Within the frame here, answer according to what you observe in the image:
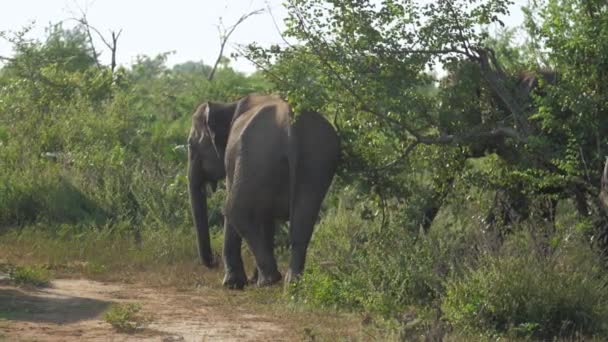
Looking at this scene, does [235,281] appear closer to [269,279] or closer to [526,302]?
[269,279]

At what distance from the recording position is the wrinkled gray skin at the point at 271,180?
12539 millimetres

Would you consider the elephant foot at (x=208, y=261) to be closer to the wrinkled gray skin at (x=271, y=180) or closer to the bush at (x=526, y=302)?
the wrinkled gray skin at (x=271, y=180)

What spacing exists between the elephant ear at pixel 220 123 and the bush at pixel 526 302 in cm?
452

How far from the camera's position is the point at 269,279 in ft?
42.2

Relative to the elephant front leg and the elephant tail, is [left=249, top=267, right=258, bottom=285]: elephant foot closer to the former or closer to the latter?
the elephant front leg

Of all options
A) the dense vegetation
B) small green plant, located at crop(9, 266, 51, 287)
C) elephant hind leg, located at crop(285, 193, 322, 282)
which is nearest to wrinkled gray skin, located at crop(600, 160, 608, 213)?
the dense vegetation

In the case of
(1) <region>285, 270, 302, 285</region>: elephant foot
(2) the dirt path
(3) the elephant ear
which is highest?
(3) the elephant ear

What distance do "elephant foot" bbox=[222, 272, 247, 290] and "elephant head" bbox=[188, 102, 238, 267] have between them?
1.02 m

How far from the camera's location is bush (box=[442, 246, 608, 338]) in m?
9.91

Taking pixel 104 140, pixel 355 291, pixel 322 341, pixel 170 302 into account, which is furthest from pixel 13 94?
pixel 322 341

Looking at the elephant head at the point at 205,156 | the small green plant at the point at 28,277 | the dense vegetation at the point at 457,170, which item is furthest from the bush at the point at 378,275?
the small green plant at the point at 28,277

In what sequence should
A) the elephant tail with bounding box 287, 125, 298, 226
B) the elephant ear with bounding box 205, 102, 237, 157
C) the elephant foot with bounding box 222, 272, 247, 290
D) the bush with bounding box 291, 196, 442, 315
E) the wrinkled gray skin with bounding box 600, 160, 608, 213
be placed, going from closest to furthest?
the wrinkled gray skin with bounding box 600, 160, 608, 213 < the bush with bounding box 291, 196, 442, 315 < the elephant tail with bounding box 287, 125, 298, 226 < the elephant foot with bounding box 222, 272, 247, 290 < the elephant ear with bounding box 205, 102, 237, 157

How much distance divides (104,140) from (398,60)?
8.93 meters

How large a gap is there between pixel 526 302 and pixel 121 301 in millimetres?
3948
